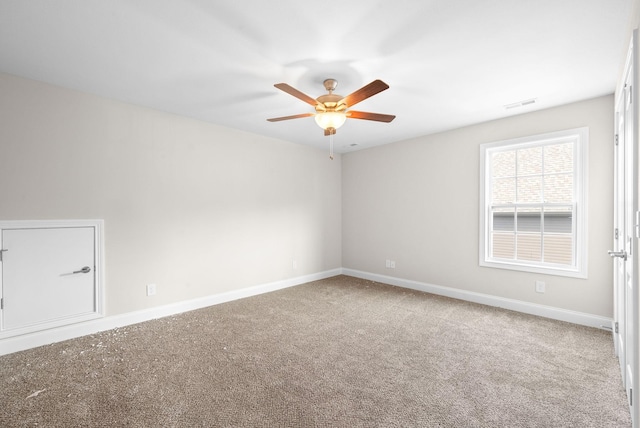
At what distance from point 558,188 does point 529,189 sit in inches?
Answer: 11.1

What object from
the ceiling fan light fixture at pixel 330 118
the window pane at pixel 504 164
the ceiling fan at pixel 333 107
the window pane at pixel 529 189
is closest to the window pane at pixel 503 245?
the window pane at pixel 529 189

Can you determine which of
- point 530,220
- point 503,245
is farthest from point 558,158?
point 503,245

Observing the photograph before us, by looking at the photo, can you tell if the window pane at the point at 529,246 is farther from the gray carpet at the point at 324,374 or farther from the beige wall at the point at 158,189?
the beige wall at the point at 158,189

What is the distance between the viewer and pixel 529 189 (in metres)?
3.64

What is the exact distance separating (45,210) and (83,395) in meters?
1.77

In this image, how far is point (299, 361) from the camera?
2443mm

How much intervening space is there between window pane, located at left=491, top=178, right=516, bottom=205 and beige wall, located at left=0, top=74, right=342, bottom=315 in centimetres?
278

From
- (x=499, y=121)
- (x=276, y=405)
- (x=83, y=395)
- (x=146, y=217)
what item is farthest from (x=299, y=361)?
(x=499, y=121)

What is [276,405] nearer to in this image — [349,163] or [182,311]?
[182,311]

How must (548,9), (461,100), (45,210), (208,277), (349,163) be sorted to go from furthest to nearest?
(349,163) < (208,277) < (461,100) < (45,210) < (548,9)

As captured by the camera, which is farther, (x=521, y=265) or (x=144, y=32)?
(x=521, y=265)

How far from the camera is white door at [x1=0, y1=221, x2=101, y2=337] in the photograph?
103 inches

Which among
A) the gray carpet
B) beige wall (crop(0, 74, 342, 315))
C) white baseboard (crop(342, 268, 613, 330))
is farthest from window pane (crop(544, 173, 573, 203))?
beige wall (crop(0, 74, 342, 315))

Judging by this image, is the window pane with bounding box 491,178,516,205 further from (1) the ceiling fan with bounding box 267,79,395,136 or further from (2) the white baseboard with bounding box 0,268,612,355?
(1) the ceiling fan with bounding box 267,79,395,136
